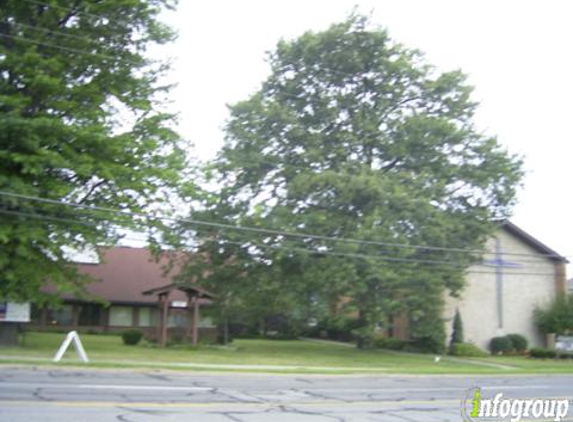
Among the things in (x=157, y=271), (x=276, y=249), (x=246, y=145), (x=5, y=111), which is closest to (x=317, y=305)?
(x=276, y=249)

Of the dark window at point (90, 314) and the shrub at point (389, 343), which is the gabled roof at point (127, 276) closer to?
the dark window at point (90, 314)

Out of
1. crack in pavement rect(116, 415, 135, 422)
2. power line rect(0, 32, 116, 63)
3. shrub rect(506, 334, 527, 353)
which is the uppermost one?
power line rect(0, 32, 116, 63)

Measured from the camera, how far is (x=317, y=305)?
31.8m

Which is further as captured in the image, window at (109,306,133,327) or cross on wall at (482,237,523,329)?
window at (109,306,133,327)

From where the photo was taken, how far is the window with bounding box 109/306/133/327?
47406mm

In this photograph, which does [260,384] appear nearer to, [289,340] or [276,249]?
[276,249]

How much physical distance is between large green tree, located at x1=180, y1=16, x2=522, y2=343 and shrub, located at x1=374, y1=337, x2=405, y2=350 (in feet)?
22.2

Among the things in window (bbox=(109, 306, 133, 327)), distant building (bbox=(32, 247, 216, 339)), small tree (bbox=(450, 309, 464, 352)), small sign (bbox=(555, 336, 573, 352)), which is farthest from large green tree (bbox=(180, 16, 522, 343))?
window (bbox=(109, 306, 133, 327))

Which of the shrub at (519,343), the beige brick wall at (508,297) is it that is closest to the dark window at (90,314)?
the beige brick wall at (508,297)

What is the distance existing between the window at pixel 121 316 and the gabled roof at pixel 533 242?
2676 centimetres

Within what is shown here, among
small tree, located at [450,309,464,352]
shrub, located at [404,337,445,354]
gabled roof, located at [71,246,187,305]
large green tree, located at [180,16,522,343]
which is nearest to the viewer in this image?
large green tree, located at [180,16,522,343]

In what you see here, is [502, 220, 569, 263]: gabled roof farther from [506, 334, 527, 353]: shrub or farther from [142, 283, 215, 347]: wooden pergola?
[142, 283, 215, 347]: wooden pergola

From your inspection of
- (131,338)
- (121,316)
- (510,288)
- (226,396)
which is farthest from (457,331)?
(226,396)

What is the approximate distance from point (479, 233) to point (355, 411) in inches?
916
